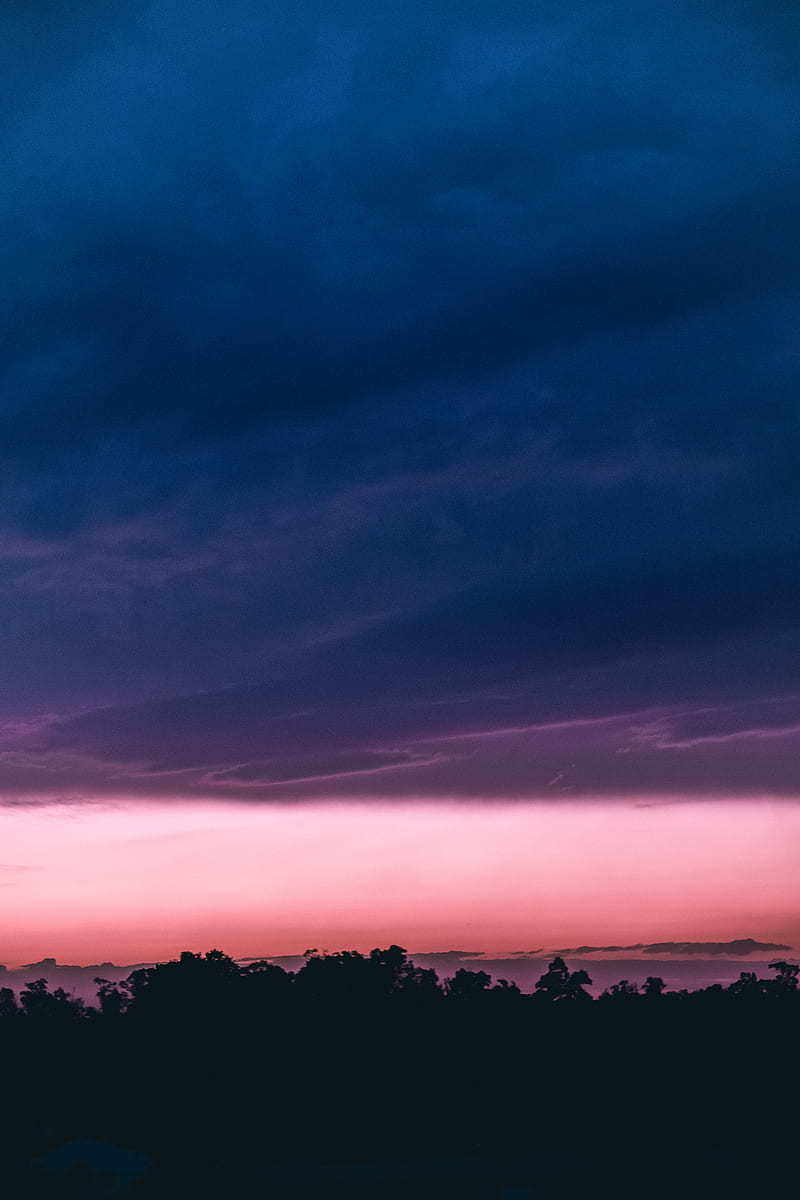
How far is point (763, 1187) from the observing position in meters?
56.0

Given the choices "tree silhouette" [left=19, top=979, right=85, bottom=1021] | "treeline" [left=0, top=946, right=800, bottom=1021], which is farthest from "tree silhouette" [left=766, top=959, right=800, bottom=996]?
"tree silhouette" [left=19, top=979, right=85, bottom=1021]

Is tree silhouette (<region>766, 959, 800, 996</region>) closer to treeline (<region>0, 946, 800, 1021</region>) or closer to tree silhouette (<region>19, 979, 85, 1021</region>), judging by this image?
treeline (<region>0, 946, 800, 1021</region>)

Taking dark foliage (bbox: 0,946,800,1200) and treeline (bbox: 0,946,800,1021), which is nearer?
dark foliage (bbox: 0,946,800,1200)

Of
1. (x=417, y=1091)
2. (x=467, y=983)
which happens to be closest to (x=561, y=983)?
(x=467, y=983)

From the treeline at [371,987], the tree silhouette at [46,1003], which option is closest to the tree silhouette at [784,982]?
the treeline at [371,987]

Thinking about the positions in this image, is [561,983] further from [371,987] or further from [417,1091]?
[417,1091]

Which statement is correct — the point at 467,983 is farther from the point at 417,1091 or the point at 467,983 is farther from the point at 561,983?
the point at 417,1091

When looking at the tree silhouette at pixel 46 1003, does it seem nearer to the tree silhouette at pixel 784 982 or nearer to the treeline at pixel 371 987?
the treeline at pixel 371 987

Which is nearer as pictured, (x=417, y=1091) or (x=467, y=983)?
(x=417, y=1091)

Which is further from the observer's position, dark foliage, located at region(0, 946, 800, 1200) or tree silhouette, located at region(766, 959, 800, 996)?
tree silhouette, located at region(766, 959, 800, 996)

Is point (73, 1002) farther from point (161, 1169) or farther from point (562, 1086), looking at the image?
point (161, 1169)

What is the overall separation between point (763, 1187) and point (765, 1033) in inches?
1603

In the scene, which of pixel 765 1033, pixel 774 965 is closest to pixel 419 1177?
pixel 765 1033

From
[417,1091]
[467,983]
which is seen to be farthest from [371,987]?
[417,1091]
